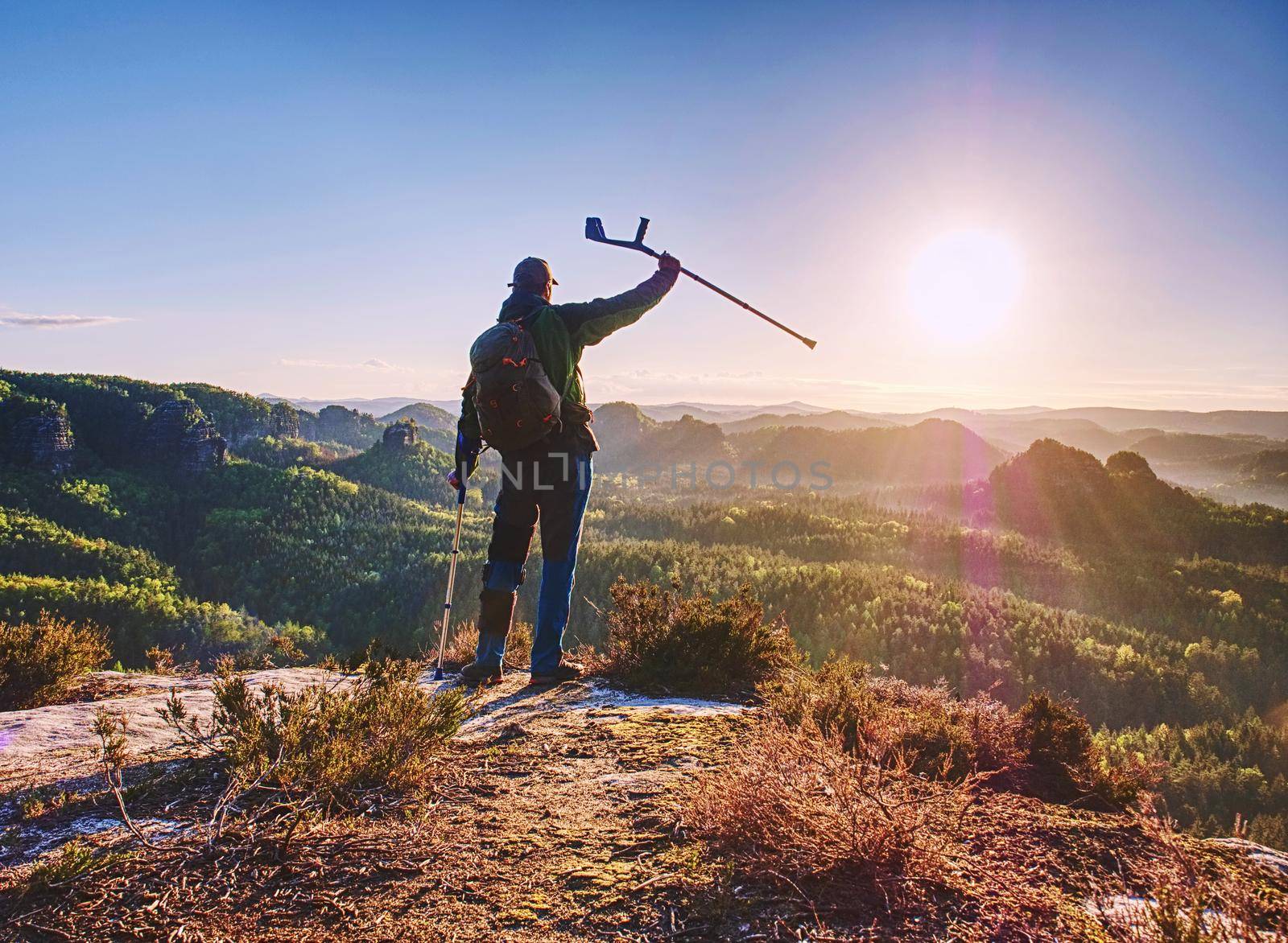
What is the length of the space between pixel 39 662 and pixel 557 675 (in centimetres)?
453

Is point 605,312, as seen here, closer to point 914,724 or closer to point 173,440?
point 914,724

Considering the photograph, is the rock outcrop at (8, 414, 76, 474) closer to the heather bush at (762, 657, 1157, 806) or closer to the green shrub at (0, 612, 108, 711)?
the green shrub at (0, 612, 108, 711)

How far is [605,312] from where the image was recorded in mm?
4926

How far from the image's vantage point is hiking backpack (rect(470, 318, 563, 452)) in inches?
169

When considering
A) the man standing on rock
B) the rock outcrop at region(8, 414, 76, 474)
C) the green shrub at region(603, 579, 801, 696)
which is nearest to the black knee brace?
the man standing on rock

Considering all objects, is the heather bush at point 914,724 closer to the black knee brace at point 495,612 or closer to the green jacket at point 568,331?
the black knee brace at point 495,612

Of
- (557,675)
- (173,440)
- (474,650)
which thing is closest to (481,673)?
(557,675)

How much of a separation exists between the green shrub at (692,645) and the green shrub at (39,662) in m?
4.89

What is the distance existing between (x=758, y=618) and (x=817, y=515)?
242 feet

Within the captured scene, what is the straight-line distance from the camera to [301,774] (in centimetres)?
254

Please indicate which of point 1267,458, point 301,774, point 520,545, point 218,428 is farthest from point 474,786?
point 1267,458

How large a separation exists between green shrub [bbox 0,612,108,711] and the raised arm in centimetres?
528

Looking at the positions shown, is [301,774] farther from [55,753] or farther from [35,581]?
[35,581]

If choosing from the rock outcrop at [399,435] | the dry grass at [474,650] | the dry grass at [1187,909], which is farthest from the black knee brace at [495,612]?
the rock outcrop at [399,435]
